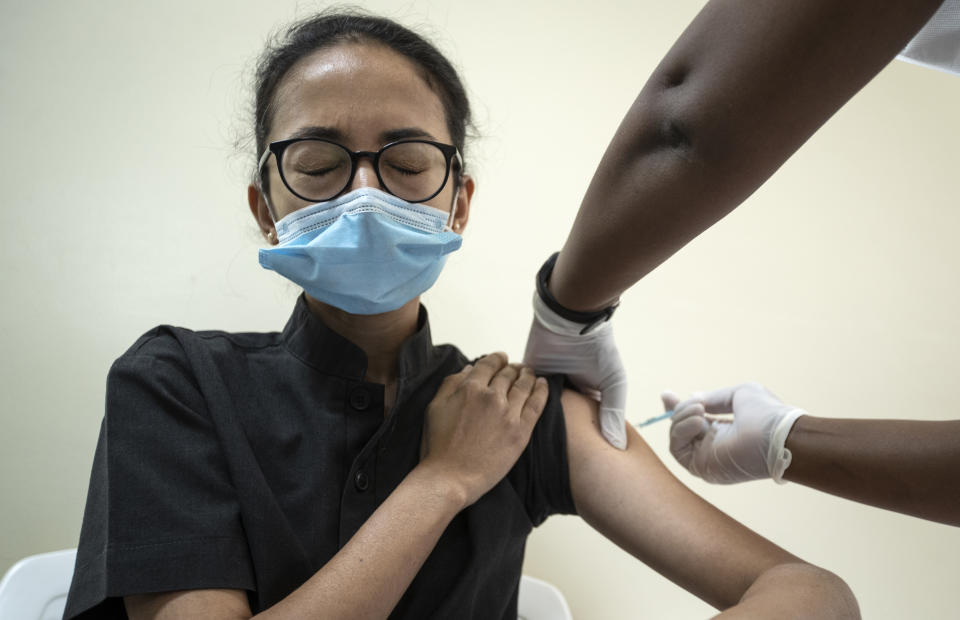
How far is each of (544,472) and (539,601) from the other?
61 centimetres

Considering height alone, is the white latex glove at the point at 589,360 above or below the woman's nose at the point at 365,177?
below

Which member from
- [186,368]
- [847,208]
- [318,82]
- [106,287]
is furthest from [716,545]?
[106,287]

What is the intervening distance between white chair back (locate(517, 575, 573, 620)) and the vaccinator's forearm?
0.76 meters

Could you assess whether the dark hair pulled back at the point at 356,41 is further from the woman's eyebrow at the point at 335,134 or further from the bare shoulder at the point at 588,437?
the bare shoulder at the point at 588,437

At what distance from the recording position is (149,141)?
1.84 meters

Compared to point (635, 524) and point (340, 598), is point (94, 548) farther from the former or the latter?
point (635, 524)

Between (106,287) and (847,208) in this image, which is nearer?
(106,287)

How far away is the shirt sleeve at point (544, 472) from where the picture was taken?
3.92ft

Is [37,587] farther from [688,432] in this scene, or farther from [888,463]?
[888,463]

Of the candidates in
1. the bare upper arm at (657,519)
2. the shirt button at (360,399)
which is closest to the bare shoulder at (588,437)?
the bare upper arm at (657,519)

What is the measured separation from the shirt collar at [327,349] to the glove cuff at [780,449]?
0.67 m

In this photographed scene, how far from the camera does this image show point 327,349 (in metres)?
1.14

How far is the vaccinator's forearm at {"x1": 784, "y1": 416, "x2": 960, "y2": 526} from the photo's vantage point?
873 mm

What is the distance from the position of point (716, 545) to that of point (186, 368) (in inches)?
35.8
